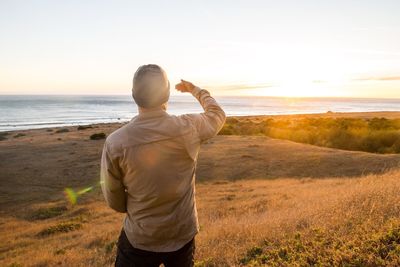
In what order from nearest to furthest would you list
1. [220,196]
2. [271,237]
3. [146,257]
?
[146,257] < [271,237] < [220,196]

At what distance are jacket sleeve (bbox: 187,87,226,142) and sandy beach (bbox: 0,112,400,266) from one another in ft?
10.9

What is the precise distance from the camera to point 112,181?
3.10 metres

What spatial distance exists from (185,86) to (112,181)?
113 centimetres

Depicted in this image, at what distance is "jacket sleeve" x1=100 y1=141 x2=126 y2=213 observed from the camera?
10.0 ft

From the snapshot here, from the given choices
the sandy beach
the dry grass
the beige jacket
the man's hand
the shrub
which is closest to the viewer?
the beige jacket

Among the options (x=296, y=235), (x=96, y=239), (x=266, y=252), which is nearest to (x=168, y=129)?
(x=266, y=252)

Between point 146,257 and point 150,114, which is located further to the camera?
point 146,257

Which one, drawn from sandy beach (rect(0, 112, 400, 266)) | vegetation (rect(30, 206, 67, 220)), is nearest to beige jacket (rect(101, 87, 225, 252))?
sandy beach (rect(0, 112, 400, 266))

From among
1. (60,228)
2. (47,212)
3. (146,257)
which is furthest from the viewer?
(47,212)

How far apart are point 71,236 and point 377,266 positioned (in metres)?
10.2

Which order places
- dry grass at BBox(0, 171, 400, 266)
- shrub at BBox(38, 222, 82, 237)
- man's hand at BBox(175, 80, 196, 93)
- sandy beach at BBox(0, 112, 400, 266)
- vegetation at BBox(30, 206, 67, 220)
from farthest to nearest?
vegetation at BBox(30, 206, 67, 220)
shrub at BBox(38, 222, 82, 237)
sandy beach at BBox(0, 112, 400, 266)
dry grass at BBox(0, 171, 400, 266)
man's hand at BBox(175, 80, 196, 93)

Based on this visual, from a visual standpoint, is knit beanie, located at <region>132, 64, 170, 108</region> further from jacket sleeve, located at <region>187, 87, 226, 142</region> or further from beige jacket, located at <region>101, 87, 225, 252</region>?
jacket sleeve, located at <region>187, 87, 226, 142</region>

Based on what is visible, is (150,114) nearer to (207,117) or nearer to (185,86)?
(207,117)

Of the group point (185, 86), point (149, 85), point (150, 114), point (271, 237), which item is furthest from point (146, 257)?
point (271, 237)
